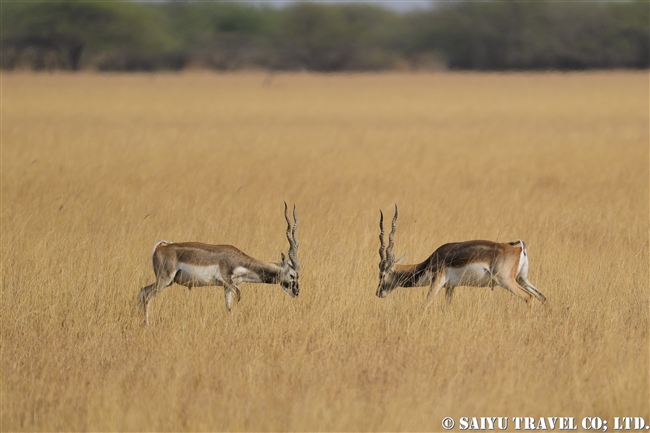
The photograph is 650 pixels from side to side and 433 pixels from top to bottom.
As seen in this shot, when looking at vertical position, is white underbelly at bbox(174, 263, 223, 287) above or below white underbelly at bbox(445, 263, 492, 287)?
below

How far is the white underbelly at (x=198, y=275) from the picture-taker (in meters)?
5.96

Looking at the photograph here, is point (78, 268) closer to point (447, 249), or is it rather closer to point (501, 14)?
point (447, 249)

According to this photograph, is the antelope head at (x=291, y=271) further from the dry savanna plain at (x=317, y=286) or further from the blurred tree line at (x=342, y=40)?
the blurred tree line at (x=342, y=40)

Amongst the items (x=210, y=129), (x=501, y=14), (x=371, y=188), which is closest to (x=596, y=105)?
(x=210, y=129)

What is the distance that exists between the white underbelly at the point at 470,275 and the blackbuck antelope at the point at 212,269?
1.09 m

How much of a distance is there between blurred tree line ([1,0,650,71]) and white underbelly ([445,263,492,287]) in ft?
122

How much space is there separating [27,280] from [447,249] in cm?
335

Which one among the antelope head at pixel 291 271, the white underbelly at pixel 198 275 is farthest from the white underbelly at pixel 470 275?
the white underbelly at pixel 198 275

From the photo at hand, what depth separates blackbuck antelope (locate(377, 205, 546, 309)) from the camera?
6.15 metres

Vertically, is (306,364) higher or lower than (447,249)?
lower

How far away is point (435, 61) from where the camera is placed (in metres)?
55.7

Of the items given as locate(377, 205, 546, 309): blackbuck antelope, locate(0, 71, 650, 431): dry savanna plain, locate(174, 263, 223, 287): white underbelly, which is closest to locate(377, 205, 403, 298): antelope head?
locate(377, 205, 546, 309): blackbuck antelope

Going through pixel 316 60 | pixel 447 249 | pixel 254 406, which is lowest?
pixel 254 406

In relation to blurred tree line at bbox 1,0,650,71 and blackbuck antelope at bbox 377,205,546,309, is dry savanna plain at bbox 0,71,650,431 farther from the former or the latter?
blurred tree line at bbox 1,0,650,71
